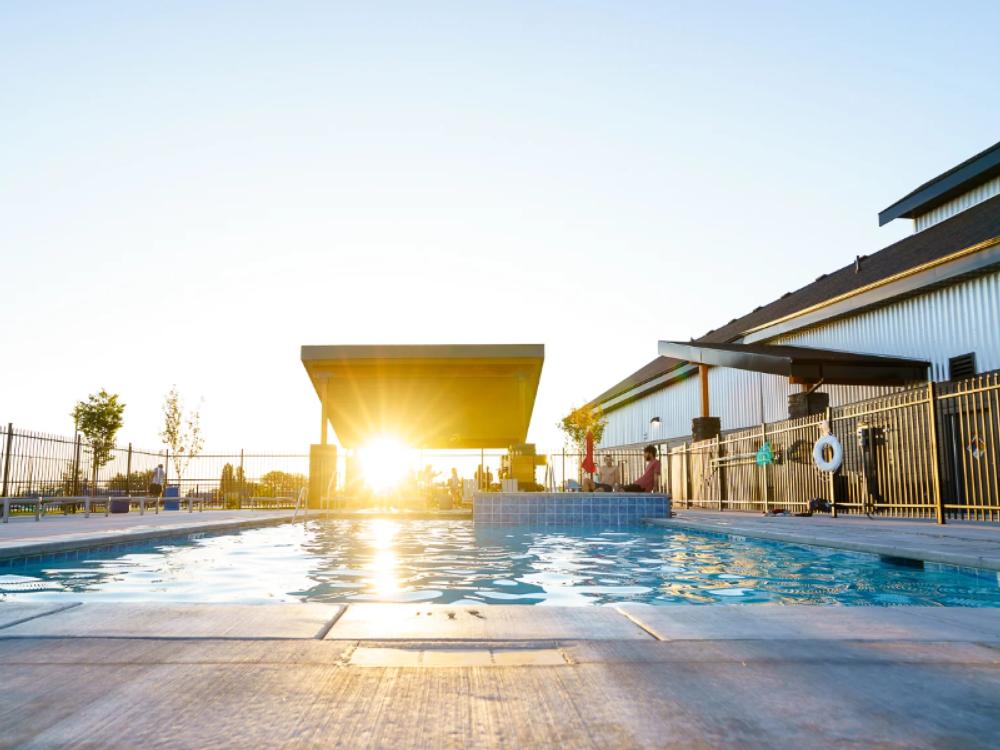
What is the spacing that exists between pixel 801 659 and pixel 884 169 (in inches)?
581

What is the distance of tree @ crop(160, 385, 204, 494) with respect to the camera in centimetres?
3259

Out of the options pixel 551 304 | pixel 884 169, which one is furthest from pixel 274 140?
pixel 884 169

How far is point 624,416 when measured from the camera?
38.9 m

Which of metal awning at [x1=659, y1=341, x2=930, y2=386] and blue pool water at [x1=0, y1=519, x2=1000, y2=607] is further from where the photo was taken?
metal awning at [x1=659, y1=341, x2=930, y2=386]

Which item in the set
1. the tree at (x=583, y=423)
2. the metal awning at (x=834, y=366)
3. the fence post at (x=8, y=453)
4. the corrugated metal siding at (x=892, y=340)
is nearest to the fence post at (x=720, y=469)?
the metal awning at (x=834, y=366)

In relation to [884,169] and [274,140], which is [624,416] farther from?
[274,140]

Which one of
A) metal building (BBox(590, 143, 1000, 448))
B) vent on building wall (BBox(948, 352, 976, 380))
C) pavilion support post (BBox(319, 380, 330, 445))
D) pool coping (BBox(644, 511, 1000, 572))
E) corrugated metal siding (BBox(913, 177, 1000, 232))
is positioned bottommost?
pool coping (BBox(644, 511, 1000, 572))

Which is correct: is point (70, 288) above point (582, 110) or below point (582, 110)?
below

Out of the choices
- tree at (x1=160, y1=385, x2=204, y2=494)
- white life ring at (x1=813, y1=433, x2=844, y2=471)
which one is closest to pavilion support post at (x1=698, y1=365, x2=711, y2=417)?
white life ring at (x1=813, y1=433, x2=844, y2=471)

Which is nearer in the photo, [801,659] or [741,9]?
[801,659]

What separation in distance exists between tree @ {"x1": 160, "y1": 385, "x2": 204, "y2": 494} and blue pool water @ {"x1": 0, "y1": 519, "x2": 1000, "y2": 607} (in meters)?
25.0

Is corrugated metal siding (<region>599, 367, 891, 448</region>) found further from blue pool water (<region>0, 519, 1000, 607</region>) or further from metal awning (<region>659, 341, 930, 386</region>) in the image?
blue pool water (<region>0, 519, 1000, 607</region>)

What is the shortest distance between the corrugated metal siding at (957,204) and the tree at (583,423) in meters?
22.5

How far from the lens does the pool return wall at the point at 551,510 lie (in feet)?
43.4
